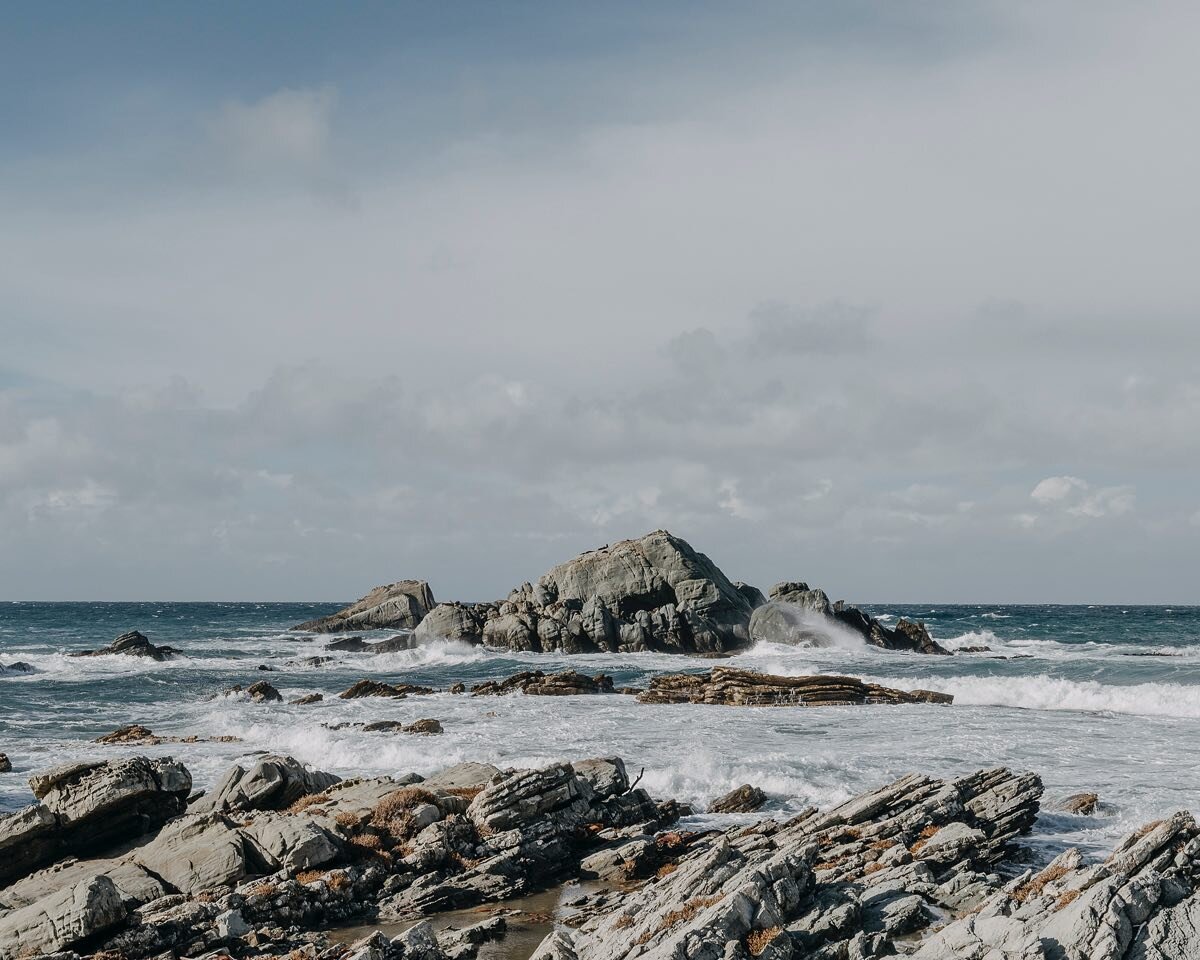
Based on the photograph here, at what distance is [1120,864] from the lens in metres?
19.2

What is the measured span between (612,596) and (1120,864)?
75.0 metres

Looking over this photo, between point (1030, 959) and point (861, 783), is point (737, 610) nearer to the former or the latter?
point (861, 783)

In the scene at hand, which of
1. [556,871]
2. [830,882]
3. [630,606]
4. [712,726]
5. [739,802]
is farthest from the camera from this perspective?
[630,606]

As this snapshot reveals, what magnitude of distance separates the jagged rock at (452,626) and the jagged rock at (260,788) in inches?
2562

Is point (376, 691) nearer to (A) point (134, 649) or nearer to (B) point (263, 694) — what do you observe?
(B) point (263, 694)

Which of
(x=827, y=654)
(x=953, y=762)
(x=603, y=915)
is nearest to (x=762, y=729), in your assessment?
(x=953, y=762)

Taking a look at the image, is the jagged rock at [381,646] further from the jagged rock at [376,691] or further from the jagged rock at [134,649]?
the jagged rock at [376,691]

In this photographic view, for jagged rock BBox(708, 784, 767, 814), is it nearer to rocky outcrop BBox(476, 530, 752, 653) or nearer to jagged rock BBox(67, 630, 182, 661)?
rocky outcrop BBox(476, 530, 752, 653)

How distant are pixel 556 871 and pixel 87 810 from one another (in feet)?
38.6

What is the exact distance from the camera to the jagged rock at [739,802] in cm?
2927

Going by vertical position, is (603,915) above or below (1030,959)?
below

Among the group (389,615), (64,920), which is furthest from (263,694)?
(389,615)

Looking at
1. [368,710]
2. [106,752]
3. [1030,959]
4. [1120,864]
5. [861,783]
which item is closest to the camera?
[1030,959]

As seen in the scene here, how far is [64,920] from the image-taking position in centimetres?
1886
